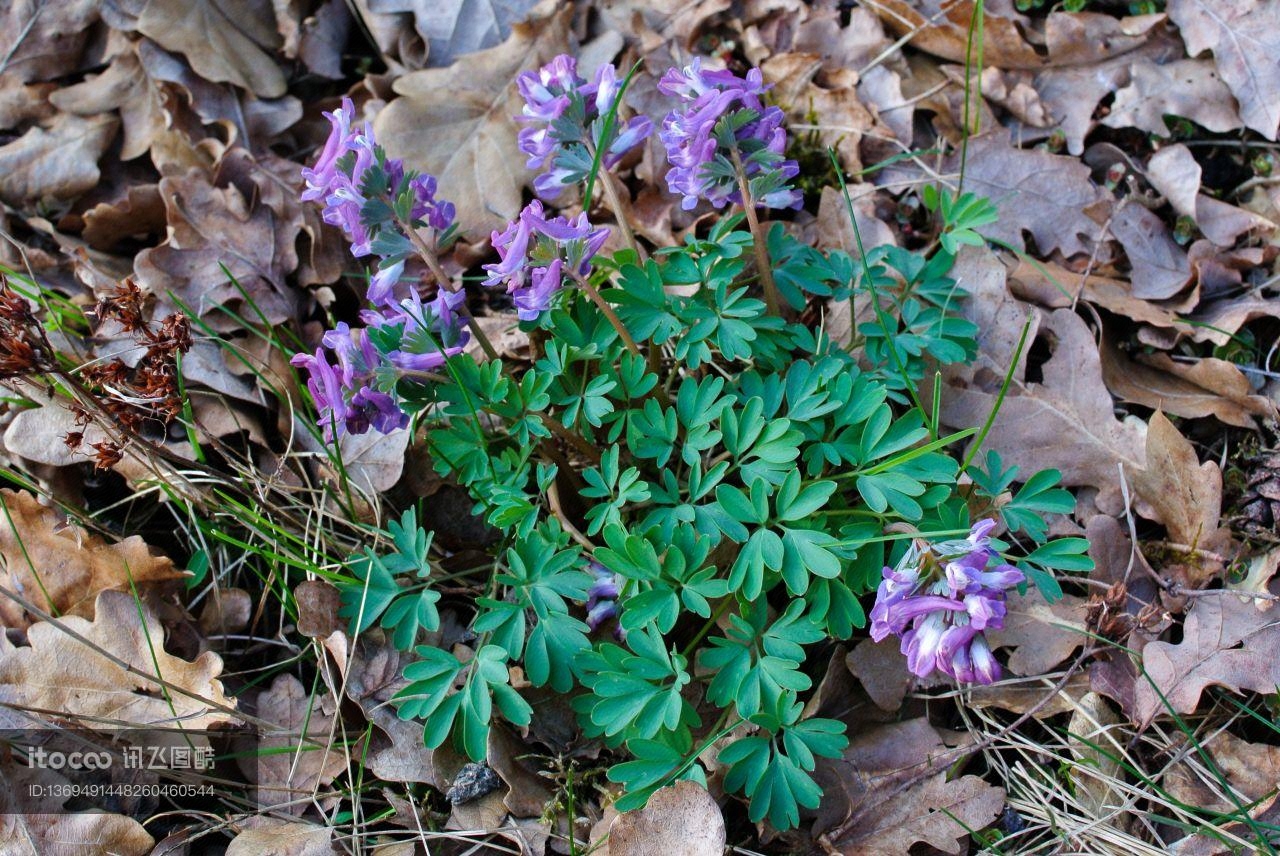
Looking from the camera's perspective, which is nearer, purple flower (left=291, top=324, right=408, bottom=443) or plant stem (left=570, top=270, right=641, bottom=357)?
purple flower (left=291, top=324, right=408, bottom=443)

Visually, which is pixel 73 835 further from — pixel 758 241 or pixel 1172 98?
pixel 1172 98

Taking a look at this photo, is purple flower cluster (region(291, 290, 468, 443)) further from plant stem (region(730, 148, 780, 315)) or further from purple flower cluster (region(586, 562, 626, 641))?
plant stem (region(730, 148, 780, 315))

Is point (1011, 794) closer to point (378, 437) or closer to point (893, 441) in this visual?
point (893, 441)

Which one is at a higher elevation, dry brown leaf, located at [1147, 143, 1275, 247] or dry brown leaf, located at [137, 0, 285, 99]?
dry brown leaf, located at [137, 0, 285, 99]

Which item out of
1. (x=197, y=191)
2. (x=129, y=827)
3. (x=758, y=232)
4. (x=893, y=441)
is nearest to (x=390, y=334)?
(x=758, y=232)

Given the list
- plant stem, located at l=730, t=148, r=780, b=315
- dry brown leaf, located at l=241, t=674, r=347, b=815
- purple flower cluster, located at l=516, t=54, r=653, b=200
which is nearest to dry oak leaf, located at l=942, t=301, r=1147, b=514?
plant stem, located at l=730, t=148, r=780, b=315

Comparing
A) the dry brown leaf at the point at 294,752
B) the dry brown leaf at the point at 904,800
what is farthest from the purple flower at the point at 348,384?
the dry brown leaf at the point at 904,800
